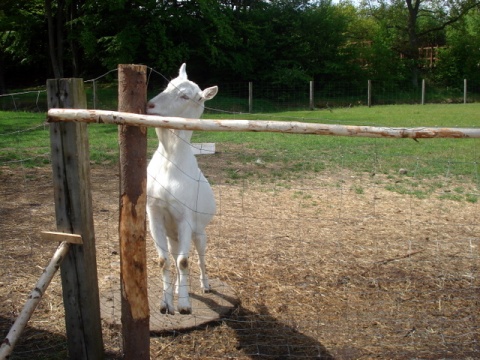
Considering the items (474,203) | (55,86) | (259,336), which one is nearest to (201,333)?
(259,336)

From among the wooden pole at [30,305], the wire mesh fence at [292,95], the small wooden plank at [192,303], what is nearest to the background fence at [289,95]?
the wire mesh fence at [292,95]

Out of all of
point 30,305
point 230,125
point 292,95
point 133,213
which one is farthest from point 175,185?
point 292,95

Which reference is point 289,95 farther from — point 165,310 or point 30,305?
point 30,305

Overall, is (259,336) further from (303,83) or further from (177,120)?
(303,83)

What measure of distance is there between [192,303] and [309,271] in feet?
4.41

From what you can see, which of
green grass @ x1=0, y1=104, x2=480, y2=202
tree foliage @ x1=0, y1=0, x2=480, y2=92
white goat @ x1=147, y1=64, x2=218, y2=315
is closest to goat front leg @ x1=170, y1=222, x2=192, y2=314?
white goat @ x1=147, y1=64, x2=218, y2=315

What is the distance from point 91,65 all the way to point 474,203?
86.7 ft

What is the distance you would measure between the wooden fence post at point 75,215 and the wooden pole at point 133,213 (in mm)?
255

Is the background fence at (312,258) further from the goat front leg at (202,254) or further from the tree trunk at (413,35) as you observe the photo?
the tree trunk at (413,35)

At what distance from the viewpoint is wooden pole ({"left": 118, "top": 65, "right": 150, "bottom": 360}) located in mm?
3303

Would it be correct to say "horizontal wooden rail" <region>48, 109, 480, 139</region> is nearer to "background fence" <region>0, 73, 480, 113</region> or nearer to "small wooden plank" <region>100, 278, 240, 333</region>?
"small wooden plank" <region>100, 278, 240, 333</region>

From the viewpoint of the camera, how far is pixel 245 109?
24.7m

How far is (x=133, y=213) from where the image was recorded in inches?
132

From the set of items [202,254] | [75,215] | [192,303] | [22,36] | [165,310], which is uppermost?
[22,36]
